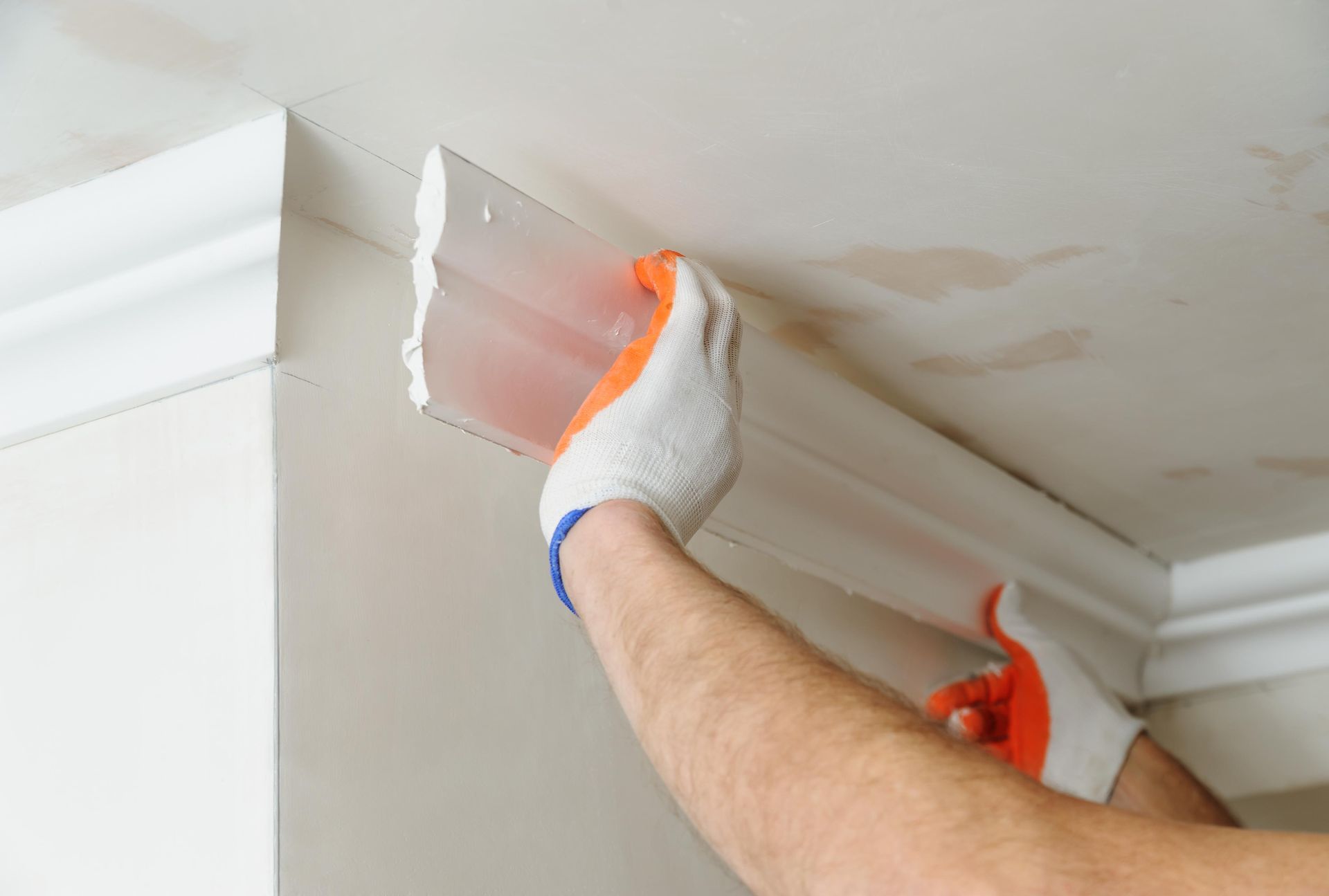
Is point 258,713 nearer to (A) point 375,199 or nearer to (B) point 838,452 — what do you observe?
(A) point 375,199

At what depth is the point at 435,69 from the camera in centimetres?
91

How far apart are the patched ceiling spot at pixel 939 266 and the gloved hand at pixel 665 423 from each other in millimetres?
229

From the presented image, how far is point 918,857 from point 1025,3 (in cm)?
67

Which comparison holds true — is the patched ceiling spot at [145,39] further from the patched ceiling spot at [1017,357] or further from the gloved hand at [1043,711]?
the gloved hand at [1043,711]

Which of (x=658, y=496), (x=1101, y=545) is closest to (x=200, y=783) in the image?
(x=658, y=496)

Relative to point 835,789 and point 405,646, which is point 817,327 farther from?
point 835,789

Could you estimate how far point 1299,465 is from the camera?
1797mm

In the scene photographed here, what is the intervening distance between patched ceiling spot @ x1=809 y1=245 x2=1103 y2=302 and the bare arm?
53 centimetres

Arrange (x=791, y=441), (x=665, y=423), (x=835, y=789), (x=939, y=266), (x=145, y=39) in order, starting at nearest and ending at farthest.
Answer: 1. (x=835, y=789)
2. (x=145, y=39)
3. (x=665, y=423)
4. (x=939, y=266)
5. (x=791, y=441)

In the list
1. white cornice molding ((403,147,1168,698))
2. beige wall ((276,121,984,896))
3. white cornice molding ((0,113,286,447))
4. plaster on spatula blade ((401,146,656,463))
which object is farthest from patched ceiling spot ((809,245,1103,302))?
white cornice molding ((0,113,286,447))

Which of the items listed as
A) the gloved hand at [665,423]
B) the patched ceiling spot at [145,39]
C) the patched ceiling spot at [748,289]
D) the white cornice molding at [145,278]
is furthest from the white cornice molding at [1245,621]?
the patched ceiling spot at [145,39]

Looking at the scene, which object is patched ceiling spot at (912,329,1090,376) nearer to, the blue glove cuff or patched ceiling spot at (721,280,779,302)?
patched ceiling spot at (721,280,779,302)

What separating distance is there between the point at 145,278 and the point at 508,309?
1.12ft

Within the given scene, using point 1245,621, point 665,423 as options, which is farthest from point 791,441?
point 1245,621
